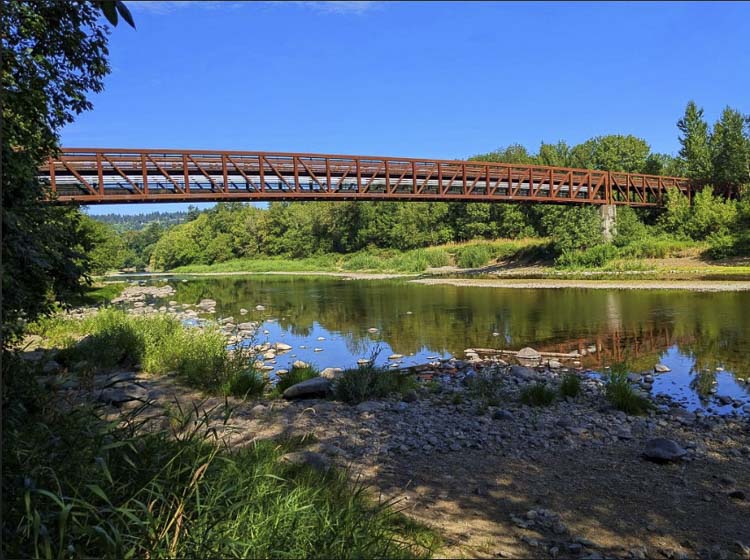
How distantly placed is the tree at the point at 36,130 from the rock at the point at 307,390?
4.87 meters

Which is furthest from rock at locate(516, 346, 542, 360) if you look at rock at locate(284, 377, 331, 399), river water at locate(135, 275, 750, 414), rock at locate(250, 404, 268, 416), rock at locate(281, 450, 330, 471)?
rock at locate(281, 450, 330, 471)

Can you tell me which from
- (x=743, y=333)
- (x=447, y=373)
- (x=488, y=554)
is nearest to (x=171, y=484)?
(x=488, y=554)

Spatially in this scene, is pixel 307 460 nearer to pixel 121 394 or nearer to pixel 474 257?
pixel 121 394

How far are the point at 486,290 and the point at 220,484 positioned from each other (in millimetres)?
35565

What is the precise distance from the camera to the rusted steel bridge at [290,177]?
120 ft

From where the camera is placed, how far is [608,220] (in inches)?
2098

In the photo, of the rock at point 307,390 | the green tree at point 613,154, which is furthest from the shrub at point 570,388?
the green tree at point 613,154

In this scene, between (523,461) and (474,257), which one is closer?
(523,461)

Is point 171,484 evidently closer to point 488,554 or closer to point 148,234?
point 488,554

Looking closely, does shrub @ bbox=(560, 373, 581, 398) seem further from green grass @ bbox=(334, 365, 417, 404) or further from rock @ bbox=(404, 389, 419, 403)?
green grass @ bbox=(334, 365, 417, 404)

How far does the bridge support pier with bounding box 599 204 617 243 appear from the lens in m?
52.5

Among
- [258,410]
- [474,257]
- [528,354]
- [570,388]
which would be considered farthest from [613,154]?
[258,410]

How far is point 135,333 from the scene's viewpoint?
13.9 meters

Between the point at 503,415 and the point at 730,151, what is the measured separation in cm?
5993
